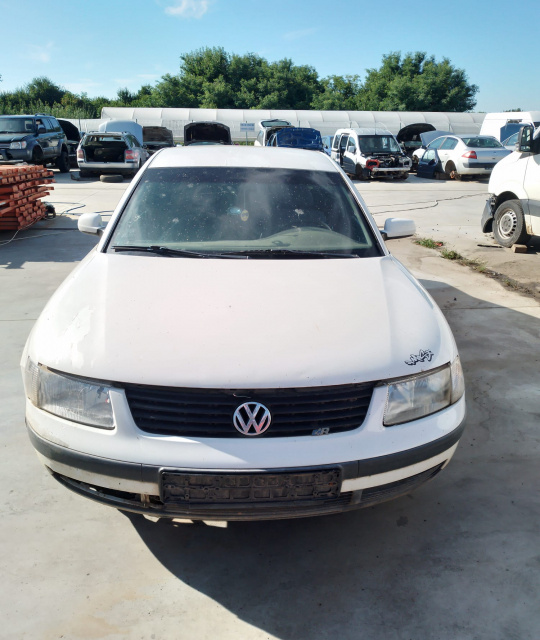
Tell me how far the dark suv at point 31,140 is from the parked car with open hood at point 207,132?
4.52 meters

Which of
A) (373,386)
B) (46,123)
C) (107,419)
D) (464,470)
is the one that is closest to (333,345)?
(373,386)

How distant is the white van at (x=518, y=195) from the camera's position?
23.6 ft

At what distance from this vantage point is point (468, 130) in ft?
113

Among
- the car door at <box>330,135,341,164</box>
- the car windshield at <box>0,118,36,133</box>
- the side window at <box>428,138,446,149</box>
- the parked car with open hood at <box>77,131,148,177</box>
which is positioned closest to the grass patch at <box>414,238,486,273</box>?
the parked car with open hood at <box>77,131,148,177</box>

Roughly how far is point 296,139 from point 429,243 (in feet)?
38.2

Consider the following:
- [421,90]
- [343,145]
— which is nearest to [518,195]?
[343,145]

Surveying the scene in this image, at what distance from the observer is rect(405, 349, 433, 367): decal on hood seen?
2.07m

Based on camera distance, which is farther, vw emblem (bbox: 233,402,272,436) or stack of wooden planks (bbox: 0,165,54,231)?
stack of wooden planks (bbox: 0,165,54,231)

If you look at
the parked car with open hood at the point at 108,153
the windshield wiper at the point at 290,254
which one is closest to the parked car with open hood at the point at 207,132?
the parked car with open hood at the point at 108,153

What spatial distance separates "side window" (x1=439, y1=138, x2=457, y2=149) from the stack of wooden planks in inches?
547

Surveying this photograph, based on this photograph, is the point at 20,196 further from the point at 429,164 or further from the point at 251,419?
the point at 429,164

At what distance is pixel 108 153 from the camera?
16.7 m

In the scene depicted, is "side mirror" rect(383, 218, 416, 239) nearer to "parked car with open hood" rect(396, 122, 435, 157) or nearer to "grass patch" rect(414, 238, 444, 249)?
"grass patch" rect(414, 238, 444, 249)

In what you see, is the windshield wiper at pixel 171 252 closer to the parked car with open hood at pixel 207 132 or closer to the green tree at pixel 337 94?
the parked car with open hood at pixel 207 132
